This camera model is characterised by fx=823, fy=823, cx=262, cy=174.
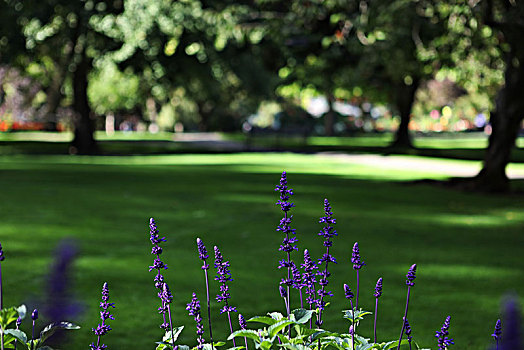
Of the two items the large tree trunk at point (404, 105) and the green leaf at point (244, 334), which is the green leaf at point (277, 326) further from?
the large tree trunk at point (404, 105)

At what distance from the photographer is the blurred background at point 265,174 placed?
6973 millimetres

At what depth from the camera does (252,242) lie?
9117 millimetres

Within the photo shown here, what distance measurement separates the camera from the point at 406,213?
40.3 ft

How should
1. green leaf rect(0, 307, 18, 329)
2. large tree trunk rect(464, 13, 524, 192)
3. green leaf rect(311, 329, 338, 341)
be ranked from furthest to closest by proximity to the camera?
large tree trunk rect(464, 13, 524, 192) → green leaf rect(311, 329, 338, 341) → green leaf rect(0, 307, 18, 329)

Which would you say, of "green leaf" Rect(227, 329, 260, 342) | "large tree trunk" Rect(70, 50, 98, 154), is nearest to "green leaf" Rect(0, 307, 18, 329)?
"green leaf" Rect(227, 329, 260, 342)

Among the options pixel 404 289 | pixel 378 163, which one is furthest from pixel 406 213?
pixel 378 163

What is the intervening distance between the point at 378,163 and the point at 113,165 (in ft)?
27.4

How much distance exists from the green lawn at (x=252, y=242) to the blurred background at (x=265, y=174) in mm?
38

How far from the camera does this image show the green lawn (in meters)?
5.87

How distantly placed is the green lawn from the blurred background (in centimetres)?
4

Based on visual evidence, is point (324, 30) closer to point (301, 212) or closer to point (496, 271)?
point (301, 212)

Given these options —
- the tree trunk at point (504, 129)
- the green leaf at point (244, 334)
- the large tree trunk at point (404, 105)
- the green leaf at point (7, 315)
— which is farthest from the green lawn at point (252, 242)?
the large tree trunk at point (404, 105)

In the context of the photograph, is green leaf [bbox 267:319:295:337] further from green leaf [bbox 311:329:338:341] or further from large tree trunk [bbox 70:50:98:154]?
large tree trunk [bbox 70:50:98:154]

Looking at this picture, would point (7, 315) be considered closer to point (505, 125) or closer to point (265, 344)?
point (265, 344)
